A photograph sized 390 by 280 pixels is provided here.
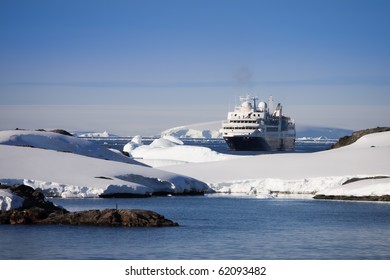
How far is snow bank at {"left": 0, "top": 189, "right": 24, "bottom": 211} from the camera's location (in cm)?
2288

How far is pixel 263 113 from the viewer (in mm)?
89375

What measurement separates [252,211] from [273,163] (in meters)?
14.3

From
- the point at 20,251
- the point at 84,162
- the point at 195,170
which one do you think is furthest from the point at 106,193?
the point at 20,251

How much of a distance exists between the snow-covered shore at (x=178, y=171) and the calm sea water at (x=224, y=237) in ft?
11.8

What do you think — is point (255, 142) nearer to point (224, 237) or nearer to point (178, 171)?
point (178, 171)

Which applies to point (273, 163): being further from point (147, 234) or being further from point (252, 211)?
point (147, 234)

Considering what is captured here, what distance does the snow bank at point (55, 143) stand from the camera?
138 ft

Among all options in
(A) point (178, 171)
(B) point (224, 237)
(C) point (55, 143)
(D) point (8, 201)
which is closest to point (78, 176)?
(C) point (55, 143)

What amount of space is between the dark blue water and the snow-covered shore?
3465 mm

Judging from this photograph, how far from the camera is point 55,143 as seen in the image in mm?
42844

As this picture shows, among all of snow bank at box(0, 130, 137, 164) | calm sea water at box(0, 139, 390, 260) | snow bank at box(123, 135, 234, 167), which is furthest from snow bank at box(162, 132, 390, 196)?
snow bank at box(123, 135, 234, 167)

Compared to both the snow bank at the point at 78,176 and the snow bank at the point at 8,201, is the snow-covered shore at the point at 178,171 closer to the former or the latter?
the snow bank at the point at 78,176

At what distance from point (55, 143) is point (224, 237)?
2324 cm
